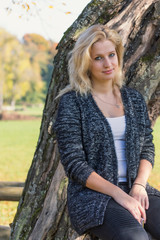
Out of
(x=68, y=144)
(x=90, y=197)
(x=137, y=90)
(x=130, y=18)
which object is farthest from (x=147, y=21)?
(x=90, y=197)

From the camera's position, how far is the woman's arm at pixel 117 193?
2.23 meters

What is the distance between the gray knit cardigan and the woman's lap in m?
0.06

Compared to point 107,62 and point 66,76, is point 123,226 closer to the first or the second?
point 107,62

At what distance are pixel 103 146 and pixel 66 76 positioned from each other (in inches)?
33.8

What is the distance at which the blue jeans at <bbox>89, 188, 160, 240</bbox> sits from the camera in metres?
2.07

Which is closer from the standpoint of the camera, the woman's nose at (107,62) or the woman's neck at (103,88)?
the woman's nose at (107,62)

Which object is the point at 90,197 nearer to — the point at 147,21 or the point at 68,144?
the point at 68,144

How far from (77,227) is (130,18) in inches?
69.8

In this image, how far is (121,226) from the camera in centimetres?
211

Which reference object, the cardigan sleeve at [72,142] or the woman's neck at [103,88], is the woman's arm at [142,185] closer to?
the cardigan sleeve at [72,142]

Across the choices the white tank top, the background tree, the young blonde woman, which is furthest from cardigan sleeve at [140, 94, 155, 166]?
the background tree

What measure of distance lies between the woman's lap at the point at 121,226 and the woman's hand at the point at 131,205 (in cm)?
3

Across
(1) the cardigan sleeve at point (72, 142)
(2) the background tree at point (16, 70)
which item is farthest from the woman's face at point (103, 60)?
(2) the background tree at point (16, 70)

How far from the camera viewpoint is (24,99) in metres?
60.7
